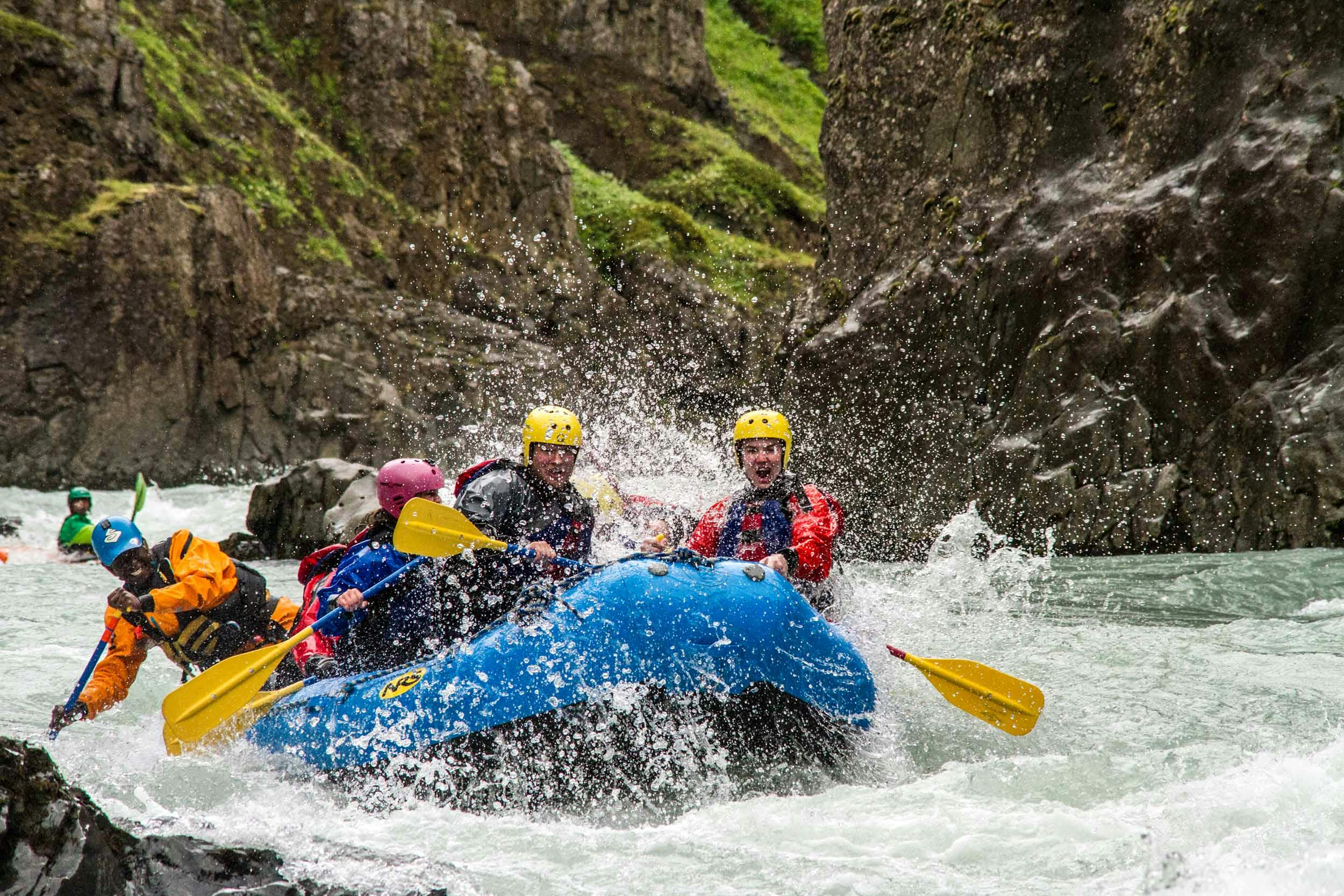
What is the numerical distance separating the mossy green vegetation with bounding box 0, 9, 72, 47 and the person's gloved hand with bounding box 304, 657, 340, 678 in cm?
1600

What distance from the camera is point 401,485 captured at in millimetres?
5301

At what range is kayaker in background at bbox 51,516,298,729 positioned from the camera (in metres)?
5.73

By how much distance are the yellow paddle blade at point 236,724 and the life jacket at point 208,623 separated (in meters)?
0.90

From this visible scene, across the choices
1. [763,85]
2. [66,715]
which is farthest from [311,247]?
[763,85]

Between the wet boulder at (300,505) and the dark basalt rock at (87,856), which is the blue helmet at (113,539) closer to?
the dark basalt rock at (87,856)

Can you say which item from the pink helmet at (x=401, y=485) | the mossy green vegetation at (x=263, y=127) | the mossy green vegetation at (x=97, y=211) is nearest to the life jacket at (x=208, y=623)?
the pink helmet at (x=401, y=485)

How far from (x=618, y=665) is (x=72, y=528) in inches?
404

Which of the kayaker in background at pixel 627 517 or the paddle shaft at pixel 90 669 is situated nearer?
the paddle shaft at pixel 90 669

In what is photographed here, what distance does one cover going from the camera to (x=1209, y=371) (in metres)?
9.68

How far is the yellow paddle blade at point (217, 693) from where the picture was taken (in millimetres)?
5000

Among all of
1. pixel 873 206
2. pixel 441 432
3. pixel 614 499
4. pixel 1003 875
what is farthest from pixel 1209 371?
pixel 441 432

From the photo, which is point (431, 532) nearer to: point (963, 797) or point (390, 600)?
point (390, 600)

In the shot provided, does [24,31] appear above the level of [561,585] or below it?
above

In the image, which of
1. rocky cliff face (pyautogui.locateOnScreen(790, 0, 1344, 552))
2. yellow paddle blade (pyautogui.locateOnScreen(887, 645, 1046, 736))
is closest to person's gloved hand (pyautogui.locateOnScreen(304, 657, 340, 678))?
yellow paddle blade (pyautogui.locateOnScreen(887, 645, 1046, 736))
